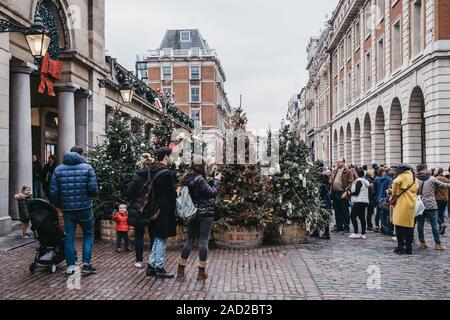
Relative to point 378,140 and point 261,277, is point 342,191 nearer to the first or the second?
point 261,277

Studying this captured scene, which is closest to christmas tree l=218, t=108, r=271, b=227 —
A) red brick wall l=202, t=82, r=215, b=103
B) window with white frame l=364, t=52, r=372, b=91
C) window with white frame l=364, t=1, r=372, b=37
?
window with white frame l=364, t=52, r=372, b=91

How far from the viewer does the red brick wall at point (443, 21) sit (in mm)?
20016

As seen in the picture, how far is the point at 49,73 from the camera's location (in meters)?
13.5

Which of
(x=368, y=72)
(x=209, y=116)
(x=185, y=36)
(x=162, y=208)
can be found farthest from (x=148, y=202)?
(x=185, y=36)

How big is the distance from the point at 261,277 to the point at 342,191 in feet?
18.4

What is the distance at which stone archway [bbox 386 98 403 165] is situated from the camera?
92.1 ft

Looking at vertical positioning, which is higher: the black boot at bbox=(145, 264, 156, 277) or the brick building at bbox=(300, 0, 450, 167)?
the brick building at bbox=(300, 0, 450, 167)

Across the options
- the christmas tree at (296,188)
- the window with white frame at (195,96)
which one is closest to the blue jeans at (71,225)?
the christmas tree at (296,188)

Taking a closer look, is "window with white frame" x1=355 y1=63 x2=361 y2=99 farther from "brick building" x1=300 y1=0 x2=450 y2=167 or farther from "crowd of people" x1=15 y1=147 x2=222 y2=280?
"crowd of people" x1=15 y1=147 x2=222 y2=280

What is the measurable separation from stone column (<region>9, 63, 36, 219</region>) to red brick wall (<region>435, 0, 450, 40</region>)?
1650 centimetres

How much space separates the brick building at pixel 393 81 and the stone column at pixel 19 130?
1648 centimetres
